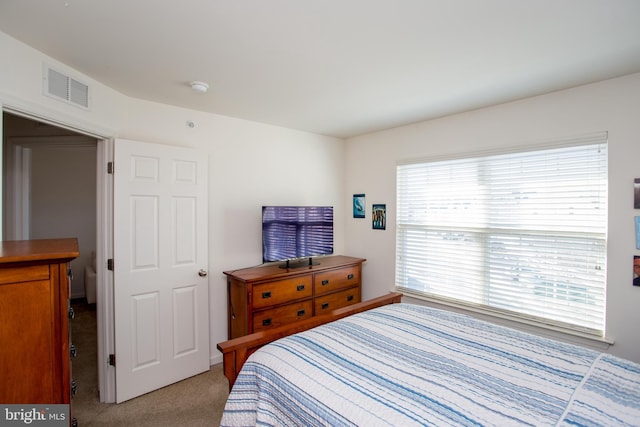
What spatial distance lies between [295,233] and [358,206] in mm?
1080

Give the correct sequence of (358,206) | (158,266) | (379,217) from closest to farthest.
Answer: (158,266) < (379,217) < (358,206)

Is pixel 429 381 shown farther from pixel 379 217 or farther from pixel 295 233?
pixel 379 217

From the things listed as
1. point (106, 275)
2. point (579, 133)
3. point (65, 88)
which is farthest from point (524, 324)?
point (65, 88)

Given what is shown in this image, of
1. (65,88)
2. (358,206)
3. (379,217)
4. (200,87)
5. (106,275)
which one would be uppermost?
(200,87)

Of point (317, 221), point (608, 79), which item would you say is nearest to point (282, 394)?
point (317, 221)

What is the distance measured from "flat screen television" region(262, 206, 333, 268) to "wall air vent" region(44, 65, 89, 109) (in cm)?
159

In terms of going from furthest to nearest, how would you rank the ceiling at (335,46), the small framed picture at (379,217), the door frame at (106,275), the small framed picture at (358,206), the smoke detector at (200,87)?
the small framed picture at (358,206) < the small framed picture at (379,217) < the door frame at (106,275) < the smoke detector at (200,87) < the ceiling at (335,46)

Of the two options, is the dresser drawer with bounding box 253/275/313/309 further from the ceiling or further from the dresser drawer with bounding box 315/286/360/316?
the ceiling

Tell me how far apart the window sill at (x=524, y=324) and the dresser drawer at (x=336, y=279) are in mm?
666

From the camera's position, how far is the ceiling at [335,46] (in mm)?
1428

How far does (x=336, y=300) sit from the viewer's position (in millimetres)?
3404

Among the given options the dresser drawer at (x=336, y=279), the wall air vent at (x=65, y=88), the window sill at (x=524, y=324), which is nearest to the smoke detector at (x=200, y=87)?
the wall air vent at (x=65, y=88)

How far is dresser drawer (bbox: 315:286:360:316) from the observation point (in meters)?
3.24

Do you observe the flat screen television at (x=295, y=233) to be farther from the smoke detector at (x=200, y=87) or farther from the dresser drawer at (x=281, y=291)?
the smoke detector at (x=200, y=87)
